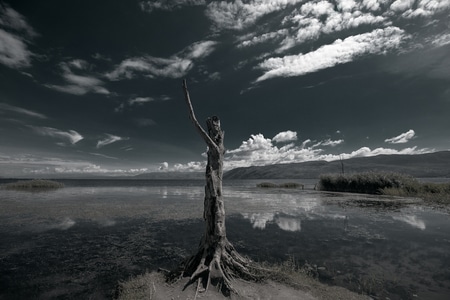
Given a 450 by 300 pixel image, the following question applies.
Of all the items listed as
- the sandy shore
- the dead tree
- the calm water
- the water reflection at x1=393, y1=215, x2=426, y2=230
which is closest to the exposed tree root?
the dead tree

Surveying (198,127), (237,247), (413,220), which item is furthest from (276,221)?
(198,127)

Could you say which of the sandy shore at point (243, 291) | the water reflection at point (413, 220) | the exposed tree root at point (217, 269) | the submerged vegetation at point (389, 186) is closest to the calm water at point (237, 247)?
the water reflection at point (413, 220)

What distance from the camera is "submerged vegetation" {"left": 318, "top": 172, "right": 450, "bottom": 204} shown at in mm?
33597

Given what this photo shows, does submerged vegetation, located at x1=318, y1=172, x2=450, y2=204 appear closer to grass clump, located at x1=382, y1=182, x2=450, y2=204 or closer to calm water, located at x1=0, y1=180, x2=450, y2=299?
grass clump, located at x1=382, y1=182, x2=450, y2=204

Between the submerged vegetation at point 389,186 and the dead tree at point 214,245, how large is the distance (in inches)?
1289

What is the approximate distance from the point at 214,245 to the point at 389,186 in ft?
146

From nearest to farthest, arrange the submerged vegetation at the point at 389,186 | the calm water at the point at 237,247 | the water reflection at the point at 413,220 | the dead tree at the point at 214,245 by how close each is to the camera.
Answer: the dead tree at the point at 214,245
the calm water at the point at 237,247
the water reflection at the point at 413,220
the submerged vegetation at the point at 389,186

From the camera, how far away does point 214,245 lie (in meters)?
7.70

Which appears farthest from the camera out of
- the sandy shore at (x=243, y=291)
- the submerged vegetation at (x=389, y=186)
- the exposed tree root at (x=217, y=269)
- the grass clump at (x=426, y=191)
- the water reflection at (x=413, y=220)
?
the submerged vegetation at (x=389, y=186)

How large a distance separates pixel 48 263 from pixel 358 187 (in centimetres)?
5042

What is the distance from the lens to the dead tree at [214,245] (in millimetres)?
7043

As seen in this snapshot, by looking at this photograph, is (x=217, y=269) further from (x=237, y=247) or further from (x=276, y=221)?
(x=276, y=221)

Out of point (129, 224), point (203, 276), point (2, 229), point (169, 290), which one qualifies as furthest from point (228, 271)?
point (2, 229)

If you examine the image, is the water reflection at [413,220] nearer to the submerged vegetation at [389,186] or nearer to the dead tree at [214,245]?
the dead tree at [214,245]
